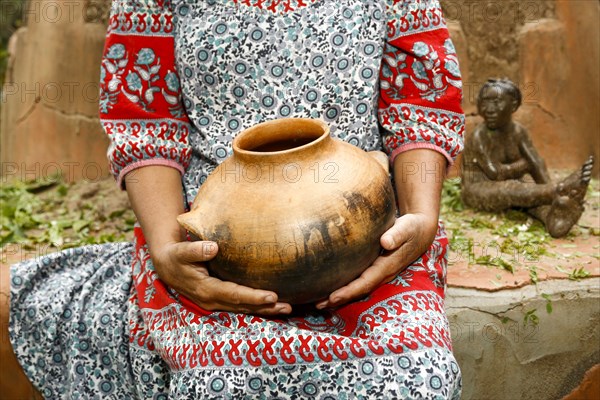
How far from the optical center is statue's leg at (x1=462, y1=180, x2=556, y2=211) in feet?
10.3

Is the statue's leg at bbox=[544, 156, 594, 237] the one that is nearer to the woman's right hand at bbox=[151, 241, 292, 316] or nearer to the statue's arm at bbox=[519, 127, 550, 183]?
the statue's arm at bbox=[519, 127, 550, 183]

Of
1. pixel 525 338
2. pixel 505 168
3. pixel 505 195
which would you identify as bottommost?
pixel 525 338

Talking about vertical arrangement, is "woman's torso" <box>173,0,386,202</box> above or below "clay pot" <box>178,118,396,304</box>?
above

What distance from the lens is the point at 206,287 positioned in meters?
1.80

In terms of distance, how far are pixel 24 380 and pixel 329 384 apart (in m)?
1.24

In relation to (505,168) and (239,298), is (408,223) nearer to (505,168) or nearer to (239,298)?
(239,298)

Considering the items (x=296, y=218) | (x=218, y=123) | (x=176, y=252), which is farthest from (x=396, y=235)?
(x=218, y=123)

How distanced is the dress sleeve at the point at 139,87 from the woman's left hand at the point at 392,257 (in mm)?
693

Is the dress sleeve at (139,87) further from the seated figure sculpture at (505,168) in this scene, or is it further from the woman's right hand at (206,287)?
the seated figure sculpture at (505,168)

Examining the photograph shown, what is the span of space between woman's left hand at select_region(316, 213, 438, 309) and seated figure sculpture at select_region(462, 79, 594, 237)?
129 cm

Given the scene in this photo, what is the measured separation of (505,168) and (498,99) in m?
0.33

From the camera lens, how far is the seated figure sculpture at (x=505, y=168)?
312 cm

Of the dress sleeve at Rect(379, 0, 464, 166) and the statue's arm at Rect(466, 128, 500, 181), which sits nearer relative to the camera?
the dress sleeve at Rect(379, 0, 464, 166)

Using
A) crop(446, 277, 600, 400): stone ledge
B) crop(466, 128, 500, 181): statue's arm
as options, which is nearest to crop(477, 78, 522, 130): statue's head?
crop(466, 128, 500, 181): statue's arm
